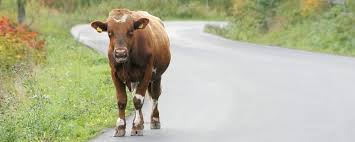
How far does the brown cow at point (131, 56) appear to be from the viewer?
12438mm

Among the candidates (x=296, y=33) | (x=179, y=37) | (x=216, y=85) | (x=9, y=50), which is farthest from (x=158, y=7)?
(x=216, y=85)

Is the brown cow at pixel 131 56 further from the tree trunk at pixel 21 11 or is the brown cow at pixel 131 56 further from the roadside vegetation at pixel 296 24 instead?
the tree trunk at pixel 21 11

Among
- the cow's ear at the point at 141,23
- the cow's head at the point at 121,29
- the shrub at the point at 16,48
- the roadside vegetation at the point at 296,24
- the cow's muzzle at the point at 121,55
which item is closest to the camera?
the cow's muzzle at the point at 121,55

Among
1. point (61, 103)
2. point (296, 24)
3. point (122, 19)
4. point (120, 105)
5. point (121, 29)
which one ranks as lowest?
point (296, 24)

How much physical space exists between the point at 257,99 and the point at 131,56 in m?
5.36

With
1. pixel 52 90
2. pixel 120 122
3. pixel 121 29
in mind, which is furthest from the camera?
pixel 52 90

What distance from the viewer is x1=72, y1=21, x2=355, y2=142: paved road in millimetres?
12938

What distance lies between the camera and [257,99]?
17469 mm

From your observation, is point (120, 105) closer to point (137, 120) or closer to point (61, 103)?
point (137, 120)

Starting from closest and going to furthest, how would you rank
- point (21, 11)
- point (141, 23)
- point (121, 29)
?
point (121, 29) < point (141, 23) < point (21, 11)

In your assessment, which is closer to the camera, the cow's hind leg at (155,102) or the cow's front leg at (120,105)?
the cow's front leg at (120,105)

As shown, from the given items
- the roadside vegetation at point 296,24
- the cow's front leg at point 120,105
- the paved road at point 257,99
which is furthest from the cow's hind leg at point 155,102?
the roadside vegetation at point 296,24

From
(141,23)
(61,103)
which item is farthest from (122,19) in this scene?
(61,103)

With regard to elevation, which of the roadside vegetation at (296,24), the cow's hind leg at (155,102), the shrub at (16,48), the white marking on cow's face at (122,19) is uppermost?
the white marking on cow's face at (122,19)
